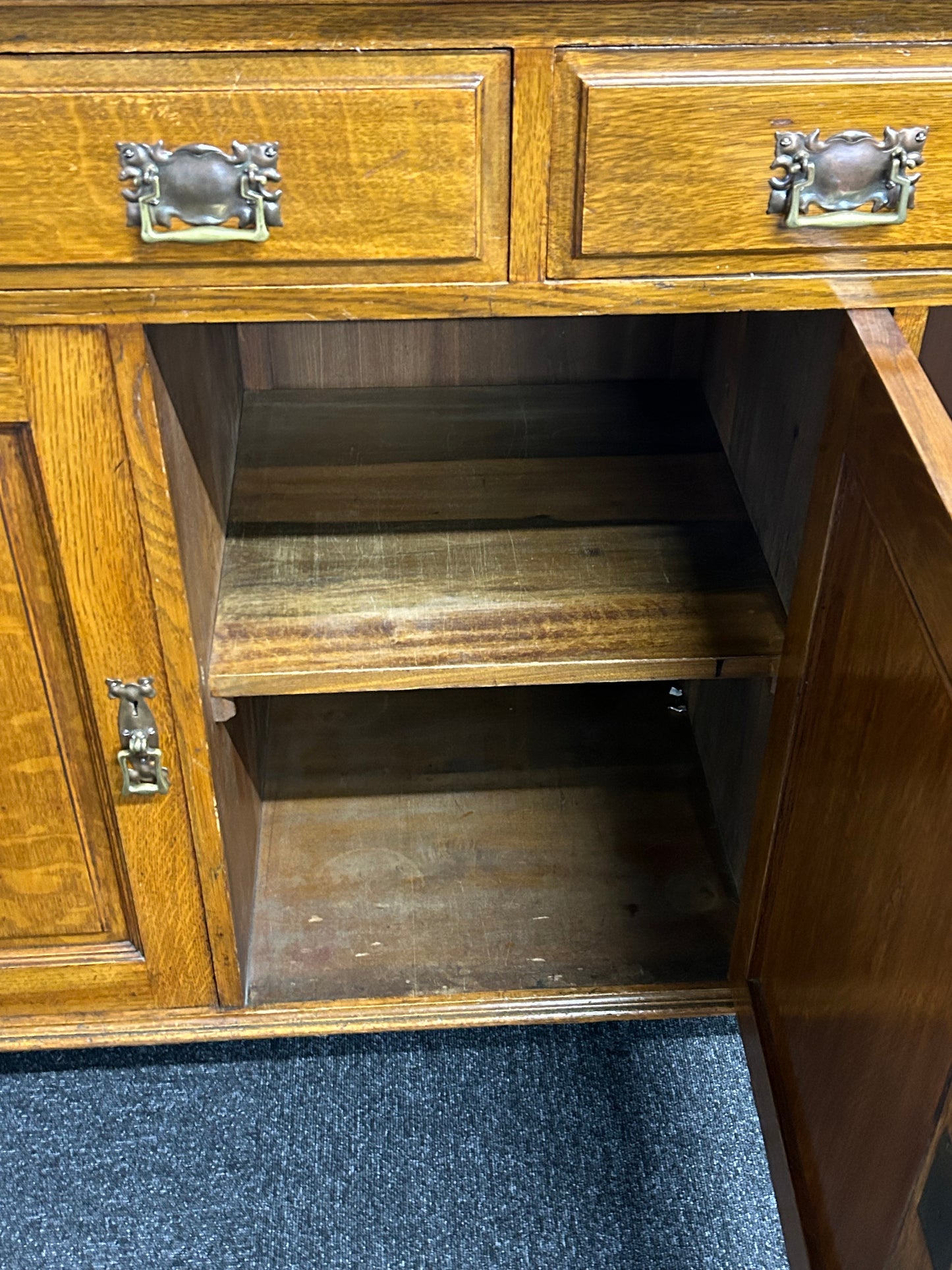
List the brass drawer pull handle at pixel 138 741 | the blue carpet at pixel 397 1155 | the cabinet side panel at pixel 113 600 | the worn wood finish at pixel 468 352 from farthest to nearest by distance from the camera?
the worn wood finish at pixel 468 352
the blue carpet at pixel 397 1155
the brass drawer pull handle at pixel 138 741
the cabinet side panel at pixel 113 600

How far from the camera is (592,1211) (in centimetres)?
96

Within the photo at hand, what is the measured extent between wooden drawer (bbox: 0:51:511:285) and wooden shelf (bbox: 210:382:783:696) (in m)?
0.30

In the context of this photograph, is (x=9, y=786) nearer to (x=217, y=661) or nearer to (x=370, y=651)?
(x=217, y=661)

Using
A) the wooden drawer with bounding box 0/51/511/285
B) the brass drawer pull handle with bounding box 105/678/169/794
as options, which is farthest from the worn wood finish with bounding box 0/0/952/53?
the brass drawer pull handle with bounding box 105/678/169/794

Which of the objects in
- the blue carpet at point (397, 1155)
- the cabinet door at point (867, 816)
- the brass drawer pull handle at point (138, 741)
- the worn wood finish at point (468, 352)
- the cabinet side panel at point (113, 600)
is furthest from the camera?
the worn wood finish at point (468, 352)

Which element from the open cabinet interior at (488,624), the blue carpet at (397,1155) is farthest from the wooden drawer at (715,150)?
the blue carpet at (397,1155)

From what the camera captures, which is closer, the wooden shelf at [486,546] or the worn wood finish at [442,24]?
the worn wood finish at [442,24]

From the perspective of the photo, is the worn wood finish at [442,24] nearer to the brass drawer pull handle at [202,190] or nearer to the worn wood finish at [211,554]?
the brass drawer pull handle at [202,190]

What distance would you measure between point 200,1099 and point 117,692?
42 centimetres

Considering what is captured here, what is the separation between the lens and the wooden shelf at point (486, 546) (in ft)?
2.91

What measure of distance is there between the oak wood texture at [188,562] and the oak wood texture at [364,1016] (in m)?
0.03

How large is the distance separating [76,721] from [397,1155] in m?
0.45

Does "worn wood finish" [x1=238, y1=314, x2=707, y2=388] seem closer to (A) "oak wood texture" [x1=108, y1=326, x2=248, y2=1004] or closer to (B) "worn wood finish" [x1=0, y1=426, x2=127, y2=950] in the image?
(A) "oak wood texture" [x1=108, y1=326, x2=248, y2=1004]

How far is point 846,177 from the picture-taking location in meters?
0.66
